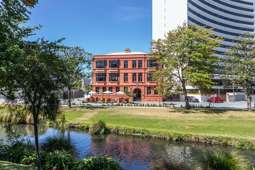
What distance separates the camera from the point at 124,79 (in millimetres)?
91500

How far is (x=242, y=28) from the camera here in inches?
6924

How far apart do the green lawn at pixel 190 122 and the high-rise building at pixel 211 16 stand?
258ft

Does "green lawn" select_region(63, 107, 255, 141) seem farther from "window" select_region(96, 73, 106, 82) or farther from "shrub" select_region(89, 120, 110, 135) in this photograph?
"window" select_region(96, 73, 106, 82)

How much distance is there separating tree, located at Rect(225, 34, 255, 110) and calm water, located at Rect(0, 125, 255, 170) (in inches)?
1139

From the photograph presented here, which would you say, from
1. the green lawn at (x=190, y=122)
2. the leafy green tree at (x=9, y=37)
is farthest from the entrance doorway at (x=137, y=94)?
the leafy green tree at (x=9, y=37)

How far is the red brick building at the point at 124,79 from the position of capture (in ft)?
288

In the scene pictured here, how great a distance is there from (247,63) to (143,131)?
88.3 feet

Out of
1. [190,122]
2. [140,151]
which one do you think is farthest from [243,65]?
[140,151]

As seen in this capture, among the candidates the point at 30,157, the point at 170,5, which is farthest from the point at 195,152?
the point at 170,5

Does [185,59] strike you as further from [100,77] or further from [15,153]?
[100,77]

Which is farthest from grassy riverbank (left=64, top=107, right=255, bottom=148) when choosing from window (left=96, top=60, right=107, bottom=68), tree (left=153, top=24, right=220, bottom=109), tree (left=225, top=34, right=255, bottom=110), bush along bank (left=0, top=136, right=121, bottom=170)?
window (left=96, top=60, right=107, bottom=68)

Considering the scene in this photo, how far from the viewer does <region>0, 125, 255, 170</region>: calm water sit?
77.9 feet

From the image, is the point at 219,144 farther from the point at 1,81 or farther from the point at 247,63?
the point at 247,63

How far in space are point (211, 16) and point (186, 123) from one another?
125124mm
